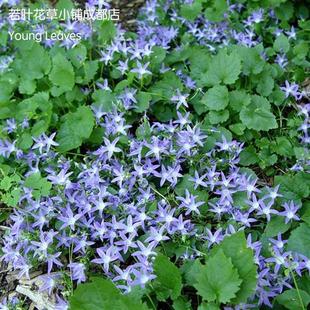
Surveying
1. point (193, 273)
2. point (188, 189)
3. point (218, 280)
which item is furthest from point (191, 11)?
point (218, 280)

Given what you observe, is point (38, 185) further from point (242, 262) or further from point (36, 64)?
point (242, 262)

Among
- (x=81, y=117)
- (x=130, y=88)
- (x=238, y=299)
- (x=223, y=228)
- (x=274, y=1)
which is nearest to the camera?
(x=238, y=299)

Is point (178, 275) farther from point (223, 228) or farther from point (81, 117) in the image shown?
point (81, 117)

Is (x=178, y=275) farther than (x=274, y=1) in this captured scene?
No

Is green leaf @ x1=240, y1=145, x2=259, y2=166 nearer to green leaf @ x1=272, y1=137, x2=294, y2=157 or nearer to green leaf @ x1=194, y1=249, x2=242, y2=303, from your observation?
green leaf @ x1=272, y1=137, x2=294, y2=157

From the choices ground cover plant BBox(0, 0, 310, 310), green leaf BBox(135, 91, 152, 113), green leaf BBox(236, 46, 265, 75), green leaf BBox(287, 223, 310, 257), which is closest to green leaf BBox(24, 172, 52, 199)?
ground cover plant BBox(0, 0, 310, 310)

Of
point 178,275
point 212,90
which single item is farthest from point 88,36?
point 178,275

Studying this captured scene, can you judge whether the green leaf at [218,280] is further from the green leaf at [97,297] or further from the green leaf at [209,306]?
the green leaf at [97,297]
